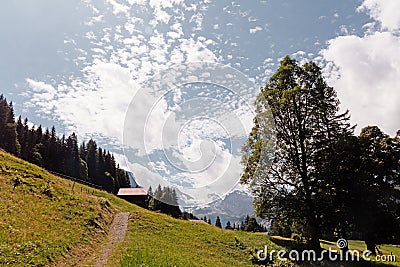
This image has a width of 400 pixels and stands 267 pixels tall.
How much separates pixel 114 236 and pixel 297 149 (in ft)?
55.0

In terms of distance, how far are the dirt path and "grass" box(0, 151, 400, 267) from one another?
42 cm

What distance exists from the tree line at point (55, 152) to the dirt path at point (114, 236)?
5198 cm

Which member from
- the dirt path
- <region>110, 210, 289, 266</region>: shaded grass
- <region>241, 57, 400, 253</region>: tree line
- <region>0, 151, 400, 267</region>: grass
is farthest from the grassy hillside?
<region>241, 57, 400, 253</region>: tree line

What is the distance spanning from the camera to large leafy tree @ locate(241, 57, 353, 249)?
2564 centimetres

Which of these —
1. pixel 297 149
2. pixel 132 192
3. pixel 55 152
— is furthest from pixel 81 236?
pixel 55 152

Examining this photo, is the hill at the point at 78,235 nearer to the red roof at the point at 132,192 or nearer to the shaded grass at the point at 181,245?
the shaded grass at the point at 181,245

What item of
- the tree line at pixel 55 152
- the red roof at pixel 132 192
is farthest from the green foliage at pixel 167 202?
the tree line at pixel 55 152

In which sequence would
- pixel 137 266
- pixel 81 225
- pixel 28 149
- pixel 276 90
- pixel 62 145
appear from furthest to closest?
1. pixel 62 145
2. pixel 28 149
3. pixel 276 90
4. pixel 81 225
5. pixel 137 266

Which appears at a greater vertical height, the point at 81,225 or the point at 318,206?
the point at 318,206

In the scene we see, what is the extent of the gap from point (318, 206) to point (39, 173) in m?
26.6

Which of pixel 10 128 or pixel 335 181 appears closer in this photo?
pixel 335 181

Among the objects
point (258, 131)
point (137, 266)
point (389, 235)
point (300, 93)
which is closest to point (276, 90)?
point (300, 93)

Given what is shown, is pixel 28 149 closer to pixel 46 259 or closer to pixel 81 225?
pixel 81 225

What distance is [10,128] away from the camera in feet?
237
